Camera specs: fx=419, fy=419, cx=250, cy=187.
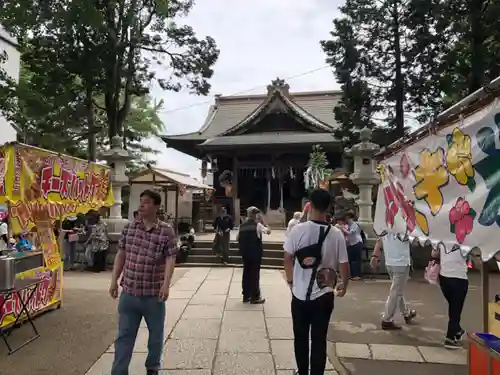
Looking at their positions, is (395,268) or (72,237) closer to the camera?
(395,268)

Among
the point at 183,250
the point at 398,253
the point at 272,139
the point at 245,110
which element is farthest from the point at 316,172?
the point at 398,253

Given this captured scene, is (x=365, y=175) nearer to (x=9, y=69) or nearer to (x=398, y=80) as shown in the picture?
(x=398, y=80)

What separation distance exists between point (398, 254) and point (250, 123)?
695 inches

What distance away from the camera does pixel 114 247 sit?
11508 millimetres

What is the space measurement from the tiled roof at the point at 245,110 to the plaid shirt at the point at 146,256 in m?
18.8

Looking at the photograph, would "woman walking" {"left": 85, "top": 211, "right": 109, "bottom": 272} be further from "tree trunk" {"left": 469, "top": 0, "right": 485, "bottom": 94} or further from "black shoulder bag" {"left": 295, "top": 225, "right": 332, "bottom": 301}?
"tree trunk" {"left": 469, "top": 0, "right": 485, "bottom": 94}

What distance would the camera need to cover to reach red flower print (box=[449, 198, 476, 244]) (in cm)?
276

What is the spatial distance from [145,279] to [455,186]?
2508 millimetres

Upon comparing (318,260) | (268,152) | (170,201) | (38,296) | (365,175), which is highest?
(268,152)

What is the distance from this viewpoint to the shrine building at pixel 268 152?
68.5ft

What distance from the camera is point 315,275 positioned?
3270 millimetres

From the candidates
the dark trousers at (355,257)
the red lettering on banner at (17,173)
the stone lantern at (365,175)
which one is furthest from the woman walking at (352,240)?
the red lettering on banner at (17,173)

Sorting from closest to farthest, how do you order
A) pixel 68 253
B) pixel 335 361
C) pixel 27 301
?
pixel 335 361, pixel 27 301, pixel 68 253

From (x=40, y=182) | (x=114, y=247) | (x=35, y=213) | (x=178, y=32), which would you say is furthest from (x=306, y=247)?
(x=178, y=32)
